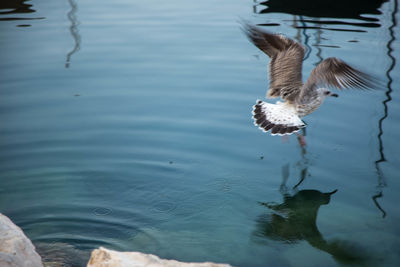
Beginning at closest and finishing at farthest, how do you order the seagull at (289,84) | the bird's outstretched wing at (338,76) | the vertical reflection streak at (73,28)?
the bird's outstretched wing at (338,76)
the seagull at (289,84)
the vertical reflection streak at (73,28)

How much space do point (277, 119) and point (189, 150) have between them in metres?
0.84

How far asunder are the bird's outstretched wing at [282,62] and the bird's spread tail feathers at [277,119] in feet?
0.45

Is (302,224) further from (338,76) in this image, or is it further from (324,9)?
(324,9)

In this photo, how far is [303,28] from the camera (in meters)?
7.93

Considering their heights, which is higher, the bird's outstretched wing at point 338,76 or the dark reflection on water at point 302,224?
the bird's outstretched wing at point 338,76

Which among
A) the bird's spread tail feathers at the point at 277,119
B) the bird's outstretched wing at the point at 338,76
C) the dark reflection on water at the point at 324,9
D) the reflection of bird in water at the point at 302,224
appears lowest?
the reflection of bird in water at the point at 302,224

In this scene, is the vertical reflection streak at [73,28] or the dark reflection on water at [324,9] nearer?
the vertical reflection streak at [73,28]

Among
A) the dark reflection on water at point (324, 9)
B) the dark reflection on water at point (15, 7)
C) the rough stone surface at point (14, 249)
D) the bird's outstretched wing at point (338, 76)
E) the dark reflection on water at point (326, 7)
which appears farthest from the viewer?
the dark reflection on water at point (15, 7)

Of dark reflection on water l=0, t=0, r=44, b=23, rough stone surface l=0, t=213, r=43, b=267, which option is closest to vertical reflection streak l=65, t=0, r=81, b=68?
dark reflection on water l=0, t=0, r=44, b=23

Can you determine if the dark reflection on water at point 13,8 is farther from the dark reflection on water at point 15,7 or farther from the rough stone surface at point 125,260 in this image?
the rough stone surface at point 125,260

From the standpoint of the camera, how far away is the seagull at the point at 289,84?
4.39 metres

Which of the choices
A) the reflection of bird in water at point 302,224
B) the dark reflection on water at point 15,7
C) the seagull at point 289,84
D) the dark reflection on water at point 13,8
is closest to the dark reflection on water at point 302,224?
the reflection of bird in water at point 302,224

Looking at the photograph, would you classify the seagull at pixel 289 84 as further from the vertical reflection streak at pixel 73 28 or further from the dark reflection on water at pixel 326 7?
the dark reflection on water at pixel 326 7

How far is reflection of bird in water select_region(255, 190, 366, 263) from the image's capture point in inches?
138
